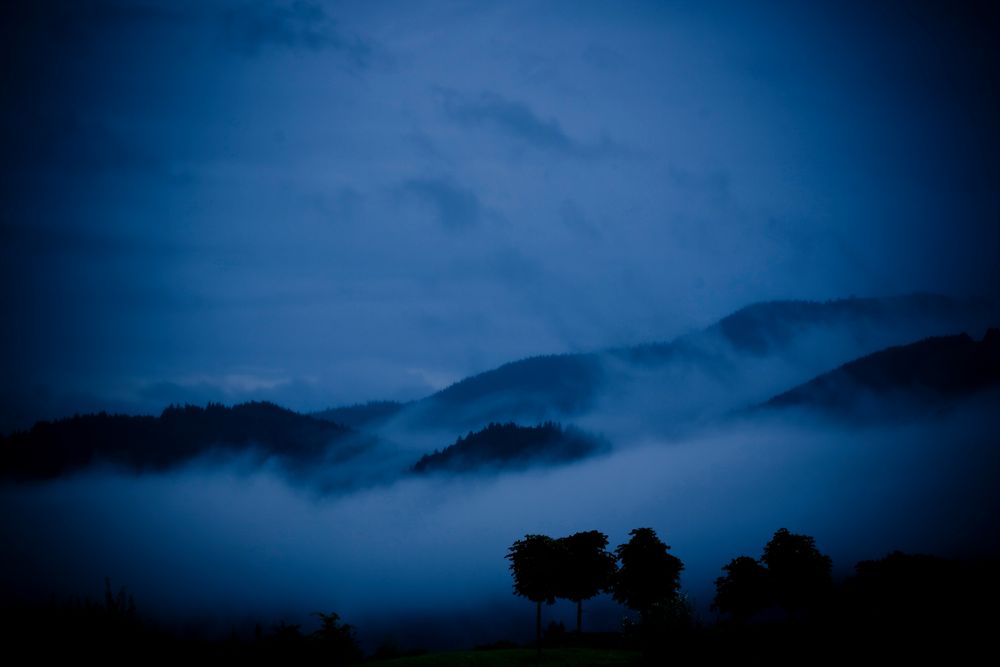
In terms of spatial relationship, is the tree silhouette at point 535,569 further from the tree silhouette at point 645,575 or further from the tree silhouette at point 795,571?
the tree silhouette at point 795,571

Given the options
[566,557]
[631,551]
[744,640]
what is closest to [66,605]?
[744,640]

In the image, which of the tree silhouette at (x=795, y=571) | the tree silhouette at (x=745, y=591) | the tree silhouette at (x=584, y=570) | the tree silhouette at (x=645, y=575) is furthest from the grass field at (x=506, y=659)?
the tree silhouette at (x=795, y=571)

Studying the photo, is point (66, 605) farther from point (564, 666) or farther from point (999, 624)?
point (564, 666)

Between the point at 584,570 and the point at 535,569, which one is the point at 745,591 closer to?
the point at 584,570

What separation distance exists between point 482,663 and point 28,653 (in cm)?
5218

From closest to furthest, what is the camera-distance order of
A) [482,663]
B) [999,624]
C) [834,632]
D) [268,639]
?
[999,624] → [834,632] → [268,639] → [482,663]

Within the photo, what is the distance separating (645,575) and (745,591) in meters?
12.9

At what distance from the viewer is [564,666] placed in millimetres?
51125

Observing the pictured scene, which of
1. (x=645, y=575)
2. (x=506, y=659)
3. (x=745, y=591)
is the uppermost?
(x=645, y=575)

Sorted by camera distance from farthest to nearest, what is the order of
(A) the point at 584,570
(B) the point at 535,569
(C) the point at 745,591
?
(A) the point at 584,570 < (C) the point at 745,591 < (B) the point at 535,569

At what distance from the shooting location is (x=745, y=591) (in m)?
80.8

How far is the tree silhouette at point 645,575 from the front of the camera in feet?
265

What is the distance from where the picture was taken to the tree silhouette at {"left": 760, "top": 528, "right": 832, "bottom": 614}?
252 ft

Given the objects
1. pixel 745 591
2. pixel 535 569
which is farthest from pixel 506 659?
pixel 745 591
